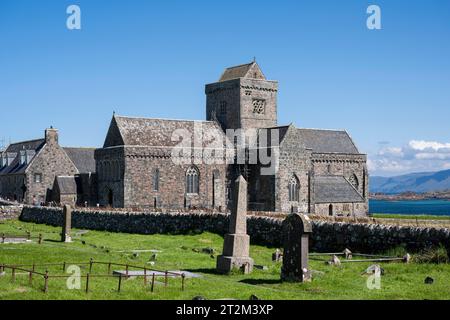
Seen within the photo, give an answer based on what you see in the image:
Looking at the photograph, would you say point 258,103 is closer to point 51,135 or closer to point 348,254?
point 51,135

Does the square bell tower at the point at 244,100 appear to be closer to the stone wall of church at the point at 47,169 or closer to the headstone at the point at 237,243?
the stone wall of church at the point at 47,169

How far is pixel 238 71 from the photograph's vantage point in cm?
6975

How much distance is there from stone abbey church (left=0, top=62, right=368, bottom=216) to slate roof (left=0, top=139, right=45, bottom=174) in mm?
211

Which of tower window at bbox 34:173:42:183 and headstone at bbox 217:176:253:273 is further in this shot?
tower window at bbox 34:173:42:183

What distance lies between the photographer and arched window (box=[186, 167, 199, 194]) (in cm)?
6031

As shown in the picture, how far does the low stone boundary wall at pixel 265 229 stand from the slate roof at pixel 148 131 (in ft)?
34.8

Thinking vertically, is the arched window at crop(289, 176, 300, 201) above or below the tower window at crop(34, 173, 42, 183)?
below

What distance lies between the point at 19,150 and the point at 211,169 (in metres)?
27.7

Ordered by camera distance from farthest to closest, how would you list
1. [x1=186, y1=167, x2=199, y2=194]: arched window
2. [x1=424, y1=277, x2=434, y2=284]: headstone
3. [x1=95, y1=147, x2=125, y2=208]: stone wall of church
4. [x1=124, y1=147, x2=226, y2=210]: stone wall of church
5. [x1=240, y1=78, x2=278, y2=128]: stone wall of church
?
1. [x1=240, y1=78, x2=278, y2=128]: stone wall of church
2. [x1=186, y1=167, x2=199, y2=194]: arched window
3. [x1=95, y1=147, x2=125, y2=208]: stone wall of church
4. [x1=124, y1=147, x2=226, y2=210]: stone wall of church
5. [x1=424, y1=277, x2=434, y2=284]: headstone

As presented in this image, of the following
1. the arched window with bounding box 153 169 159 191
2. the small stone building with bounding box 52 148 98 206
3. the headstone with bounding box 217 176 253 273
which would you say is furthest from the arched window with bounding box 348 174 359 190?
the headstone with bounding box 217 176 253 273

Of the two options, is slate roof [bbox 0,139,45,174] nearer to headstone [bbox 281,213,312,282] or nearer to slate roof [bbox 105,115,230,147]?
slate roof [bbox 105,115,230,147]

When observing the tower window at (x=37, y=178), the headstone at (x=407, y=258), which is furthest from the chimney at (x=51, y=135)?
the headstone at (x=407, y=258)

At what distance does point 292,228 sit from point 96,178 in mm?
46313

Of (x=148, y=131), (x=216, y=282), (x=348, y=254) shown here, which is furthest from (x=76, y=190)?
(x=216, y=282)
